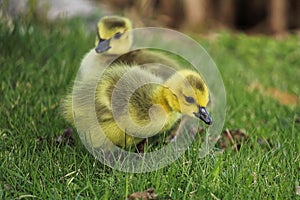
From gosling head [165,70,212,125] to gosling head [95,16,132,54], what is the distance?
25.8 inches

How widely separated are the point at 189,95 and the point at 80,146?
0.60 metres

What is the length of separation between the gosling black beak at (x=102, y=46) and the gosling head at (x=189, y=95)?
0.57 m

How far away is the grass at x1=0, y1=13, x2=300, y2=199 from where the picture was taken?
2633 mm

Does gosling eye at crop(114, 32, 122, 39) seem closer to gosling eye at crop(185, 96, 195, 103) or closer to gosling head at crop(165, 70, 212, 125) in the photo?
gosling head at crop(165, 70, 212, 125)

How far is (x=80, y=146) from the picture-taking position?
308 centimetres

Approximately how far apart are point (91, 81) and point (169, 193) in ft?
2.65

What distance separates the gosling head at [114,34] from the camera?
3.57m

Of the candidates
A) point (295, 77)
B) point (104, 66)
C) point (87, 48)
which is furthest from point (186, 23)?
point (104, 66)

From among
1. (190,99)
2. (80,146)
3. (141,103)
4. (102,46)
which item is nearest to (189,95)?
(190,99)

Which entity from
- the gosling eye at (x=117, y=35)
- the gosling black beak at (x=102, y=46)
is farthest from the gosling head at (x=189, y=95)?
the gosling eye at (x=117, y=35)

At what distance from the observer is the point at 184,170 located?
2.75m

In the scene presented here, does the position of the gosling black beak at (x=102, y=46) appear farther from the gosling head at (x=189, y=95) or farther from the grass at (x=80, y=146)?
the gosling head at (x=189, y=95)

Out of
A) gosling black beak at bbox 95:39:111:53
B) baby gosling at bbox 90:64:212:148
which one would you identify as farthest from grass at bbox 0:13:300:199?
gosling black beak at bbox 95:39:111:53

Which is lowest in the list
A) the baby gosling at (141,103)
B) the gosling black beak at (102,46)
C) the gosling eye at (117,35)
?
the baby gosling at (141,103)
